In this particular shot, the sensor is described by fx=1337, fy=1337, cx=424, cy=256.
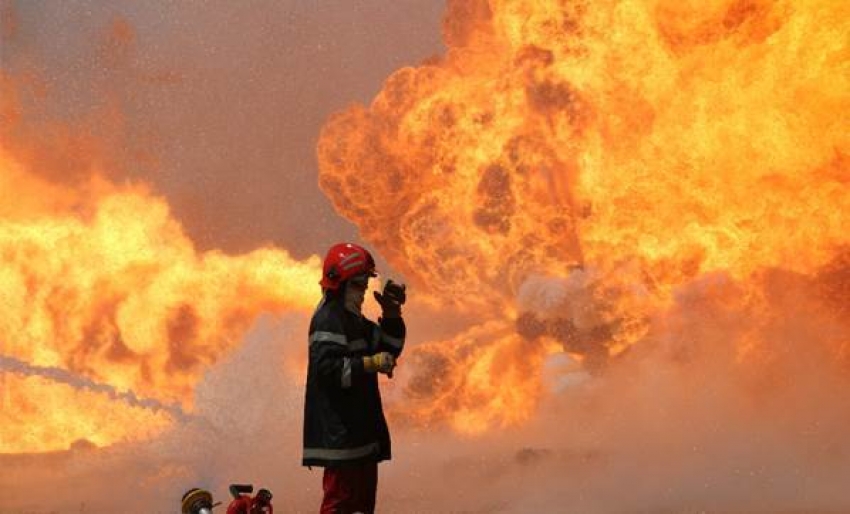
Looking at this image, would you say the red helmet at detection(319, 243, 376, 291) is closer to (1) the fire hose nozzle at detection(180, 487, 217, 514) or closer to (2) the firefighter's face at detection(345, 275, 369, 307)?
(2) the firefighter's face at detection(345, 275, 369, 307)

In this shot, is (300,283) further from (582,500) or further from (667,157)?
(582,500)

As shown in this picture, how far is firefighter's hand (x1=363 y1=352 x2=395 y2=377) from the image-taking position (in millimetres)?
8523

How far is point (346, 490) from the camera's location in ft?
29.0

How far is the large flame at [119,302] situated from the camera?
25.3 meters

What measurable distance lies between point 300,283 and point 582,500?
37.8 ft

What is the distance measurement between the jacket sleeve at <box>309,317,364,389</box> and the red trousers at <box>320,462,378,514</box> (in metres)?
0.60

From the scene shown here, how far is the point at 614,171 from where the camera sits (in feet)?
67.1

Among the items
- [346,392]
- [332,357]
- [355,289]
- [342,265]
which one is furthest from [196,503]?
[342,265]

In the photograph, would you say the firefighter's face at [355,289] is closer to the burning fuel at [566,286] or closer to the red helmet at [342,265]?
the red helmet at [342,265]

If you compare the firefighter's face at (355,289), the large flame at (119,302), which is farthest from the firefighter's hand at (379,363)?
the large flame at (119,302)

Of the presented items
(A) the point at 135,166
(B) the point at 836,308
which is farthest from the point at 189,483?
(A) the point at 135,166

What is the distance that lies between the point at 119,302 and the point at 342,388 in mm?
18435

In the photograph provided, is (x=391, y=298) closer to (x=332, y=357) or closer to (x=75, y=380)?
(x=332, y=357)

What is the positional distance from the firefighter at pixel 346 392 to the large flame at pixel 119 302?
1621 centimetres
